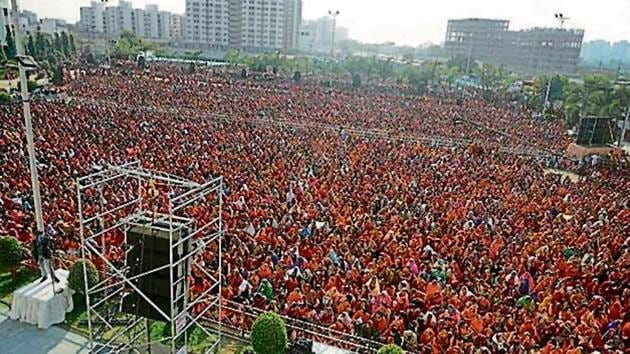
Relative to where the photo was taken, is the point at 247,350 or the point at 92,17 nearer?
the point at 247,350

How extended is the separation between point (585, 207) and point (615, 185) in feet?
16.2

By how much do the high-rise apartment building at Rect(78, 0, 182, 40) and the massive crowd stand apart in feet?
315

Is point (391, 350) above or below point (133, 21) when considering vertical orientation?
below

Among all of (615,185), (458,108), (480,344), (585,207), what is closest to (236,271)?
(480,344)

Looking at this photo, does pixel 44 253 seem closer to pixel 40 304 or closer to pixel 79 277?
pixel 79 277

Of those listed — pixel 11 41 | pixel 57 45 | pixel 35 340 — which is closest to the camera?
pixel 35 340

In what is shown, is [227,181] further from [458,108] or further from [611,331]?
[458,108]

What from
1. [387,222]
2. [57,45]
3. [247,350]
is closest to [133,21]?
[57,45]

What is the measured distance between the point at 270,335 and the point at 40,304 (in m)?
4.38

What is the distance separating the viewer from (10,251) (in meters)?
10.9

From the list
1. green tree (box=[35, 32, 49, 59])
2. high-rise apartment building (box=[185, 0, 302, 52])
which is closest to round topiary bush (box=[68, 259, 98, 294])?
green tree (box=[35, 32, 49, 59])

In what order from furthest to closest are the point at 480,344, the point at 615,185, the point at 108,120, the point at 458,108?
the point at 458,108 < the point at 108,120 < the point at 615,185 < the point at 480,344

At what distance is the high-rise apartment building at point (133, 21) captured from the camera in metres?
117

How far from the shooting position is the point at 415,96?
4891 cm
